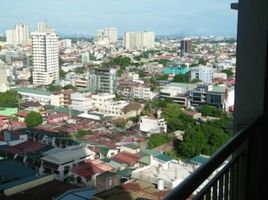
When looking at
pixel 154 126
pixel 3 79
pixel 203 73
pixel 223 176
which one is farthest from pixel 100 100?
pixel 223 176

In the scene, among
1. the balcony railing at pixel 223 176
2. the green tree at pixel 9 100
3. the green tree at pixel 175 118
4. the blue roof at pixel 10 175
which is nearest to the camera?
the balcony railing at pixel 223 176

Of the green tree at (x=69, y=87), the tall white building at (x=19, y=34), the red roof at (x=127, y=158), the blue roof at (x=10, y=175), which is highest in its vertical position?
the tall white building at (x=19, y=34)

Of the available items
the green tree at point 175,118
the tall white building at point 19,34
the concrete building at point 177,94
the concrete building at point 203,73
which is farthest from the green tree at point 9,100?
the concrete building at point 203,73

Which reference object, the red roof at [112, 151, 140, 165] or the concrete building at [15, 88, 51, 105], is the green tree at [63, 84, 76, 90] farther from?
the red roof at [112, 151, 140, 165]

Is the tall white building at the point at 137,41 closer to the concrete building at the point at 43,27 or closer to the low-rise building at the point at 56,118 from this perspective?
the low-rise building at the point at 56,118

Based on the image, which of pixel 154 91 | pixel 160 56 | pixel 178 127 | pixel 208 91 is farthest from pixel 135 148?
pixel 160 56

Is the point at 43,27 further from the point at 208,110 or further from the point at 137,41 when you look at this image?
the point at 137,41
